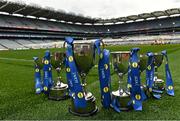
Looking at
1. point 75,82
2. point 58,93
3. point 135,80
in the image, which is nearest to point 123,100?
point 135,80

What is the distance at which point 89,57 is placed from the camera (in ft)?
8.39

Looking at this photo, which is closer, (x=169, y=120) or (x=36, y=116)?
(x=169, y=120)

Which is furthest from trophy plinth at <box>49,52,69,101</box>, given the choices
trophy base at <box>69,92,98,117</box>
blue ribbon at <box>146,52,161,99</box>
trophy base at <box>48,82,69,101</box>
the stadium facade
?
the stadium facade

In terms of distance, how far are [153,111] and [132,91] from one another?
0.36 meters

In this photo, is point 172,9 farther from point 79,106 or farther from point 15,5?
point 79,106

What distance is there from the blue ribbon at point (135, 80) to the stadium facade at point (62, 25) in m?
46.2

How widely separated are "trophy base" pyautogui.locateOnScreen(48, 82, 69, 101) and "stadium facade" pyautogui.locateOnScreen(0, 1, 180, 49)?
45.2 meters

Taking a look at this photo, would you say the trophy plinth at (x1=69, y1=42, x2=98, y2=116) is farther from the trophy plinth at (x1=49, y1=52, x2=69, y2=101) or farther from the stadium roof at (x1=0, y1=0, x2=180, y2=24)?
the stadium roof at (x1=0, y1=0, x2=180, y2=24)

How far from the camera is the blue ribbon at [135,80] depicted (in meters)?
2.71

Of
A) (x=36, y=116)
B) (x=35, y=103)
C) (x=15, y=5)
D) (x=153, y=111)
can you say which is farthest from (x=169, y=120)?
(x=15, y=5)

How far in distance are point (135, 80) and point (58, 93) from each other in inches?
48.3

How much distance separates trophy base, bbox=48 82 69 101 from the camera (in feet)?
10.6

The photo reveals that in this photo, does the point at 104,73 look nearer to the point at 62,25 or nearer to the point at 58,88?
the point at 58,88

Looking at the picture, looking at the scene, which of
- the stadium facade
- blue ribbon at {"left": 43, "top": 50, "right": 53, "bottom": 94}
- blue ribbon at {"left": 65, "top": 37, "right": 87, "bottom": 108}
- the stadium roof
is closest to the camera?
blue ribbon at {"left": 65, "top": 37, "right": 87, "bottom": 108}
